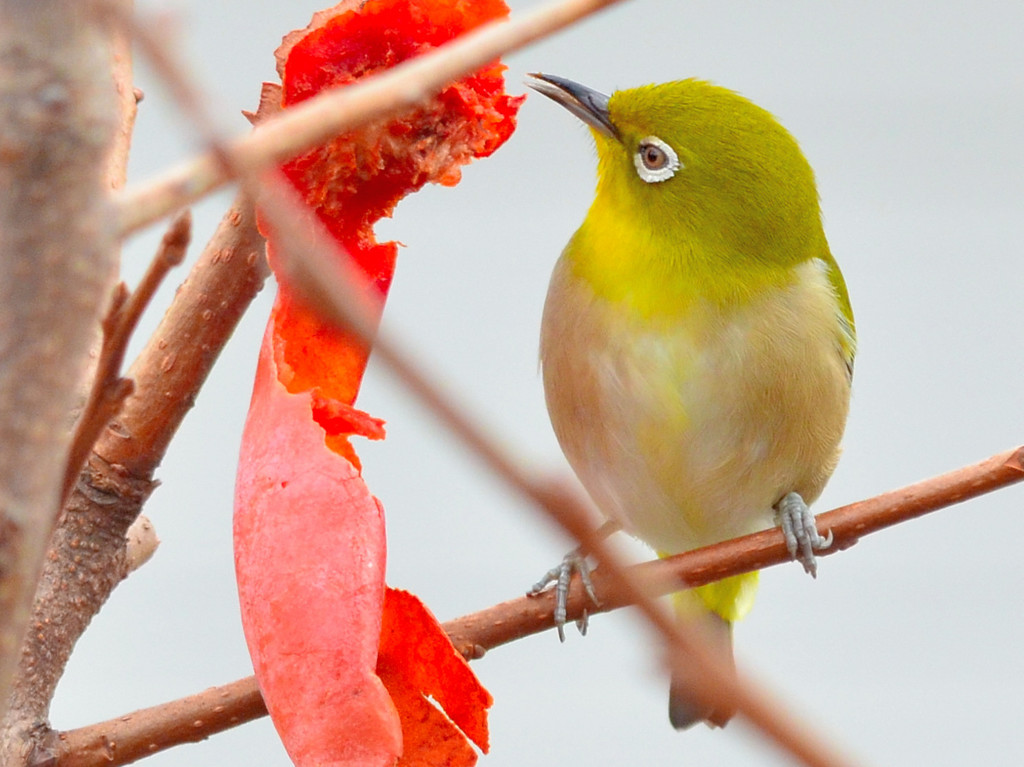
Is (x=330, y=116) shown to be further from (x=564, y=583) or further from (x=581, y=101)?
(x=581, y=101)

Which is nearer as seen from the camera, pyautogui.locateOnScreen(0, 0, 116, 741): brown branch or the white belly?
pyautogui.locateOnScreen(0, 0, 116, 741): brown branch

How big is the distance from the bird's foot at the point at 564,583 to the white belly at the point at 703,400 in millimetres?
312

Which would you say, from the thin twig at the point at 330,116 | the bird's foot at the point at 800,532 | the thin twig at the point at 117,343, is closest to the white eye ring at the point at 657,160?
the bird's foot at the point at 800,532

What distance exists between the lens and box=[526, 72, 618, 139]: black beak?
233 centimetres

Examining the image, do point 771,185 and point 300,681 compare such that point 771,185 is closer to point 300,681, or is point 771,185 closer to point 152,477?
point 152,477

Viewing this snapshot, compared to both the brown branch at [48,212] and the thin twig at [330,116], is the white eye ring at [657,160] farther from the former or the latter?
the brown branch at [48,212]

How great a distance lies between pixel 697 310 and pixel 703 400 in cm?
15

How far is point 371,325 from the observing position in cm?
42

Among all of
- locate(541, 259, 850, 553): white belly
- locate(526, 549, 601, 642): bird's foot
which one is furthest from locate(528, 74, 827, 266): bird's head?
locate(526, 549, 601, 642): bird's foot

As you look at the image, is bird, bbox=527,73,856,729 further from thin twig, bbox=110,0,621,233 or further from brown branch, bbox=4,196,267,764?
thin twig, bbox=110,0,621,233

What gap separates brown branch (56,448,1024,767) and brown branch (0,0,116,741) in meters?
0.89

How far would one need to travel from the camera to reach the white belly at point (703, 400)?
7.48ft

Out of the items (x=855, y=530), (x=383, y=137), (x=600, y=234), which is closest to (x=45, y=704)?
(x=383, y=137)

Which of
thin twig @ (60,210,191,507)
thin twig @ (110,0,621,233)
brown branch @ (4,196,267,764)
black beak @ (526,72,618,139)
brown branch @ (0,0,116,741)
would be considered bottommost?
brown branch @ (0,0,116,741)
